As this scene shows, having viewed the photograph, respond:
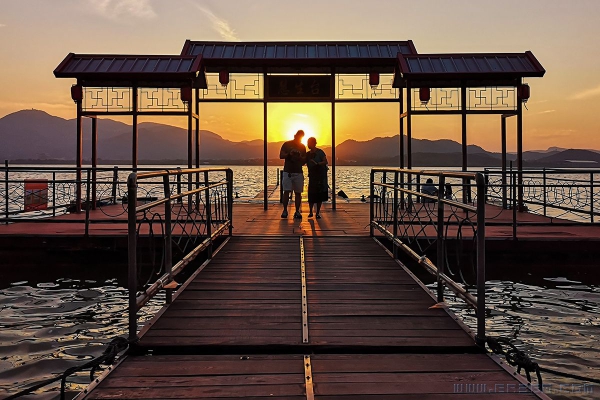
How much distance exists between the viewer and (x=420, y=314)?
4.36m

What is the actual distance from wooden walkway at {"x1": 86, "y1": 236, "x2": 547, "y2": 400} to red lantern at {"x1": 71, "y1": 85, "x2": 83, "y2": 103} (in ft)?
26.1

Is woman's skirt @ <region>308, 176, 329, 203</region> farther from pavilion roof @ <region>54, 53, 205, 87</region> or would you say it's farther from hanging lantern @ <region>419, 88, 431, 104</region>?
pavilion roof @ <region>54, 53, 205, 87</region>

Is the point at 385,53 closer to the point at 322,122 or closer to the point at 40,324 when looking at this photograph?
the point at 322,122

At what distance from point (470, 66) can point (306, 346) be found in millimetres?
10162

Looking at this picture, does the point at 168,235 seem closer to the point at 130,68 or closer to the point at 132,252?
the point at 132,252

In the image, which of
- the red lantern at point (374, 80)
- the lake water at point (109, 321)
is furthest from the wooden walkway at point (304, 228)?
the red lantern at point (374, 80)

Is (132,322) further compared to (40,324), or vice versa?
(40,324)

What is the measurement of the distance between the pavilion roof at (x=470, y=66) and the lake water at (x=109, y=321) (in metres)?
5.64

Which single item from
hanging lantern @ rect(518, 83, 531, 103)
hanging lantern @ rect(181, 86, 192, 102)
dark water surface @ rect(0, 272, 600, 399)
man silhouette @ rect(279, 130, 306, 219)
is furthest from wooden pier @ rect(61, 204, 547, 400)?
hanging lantern @ rect(518, 83, 531, 103)

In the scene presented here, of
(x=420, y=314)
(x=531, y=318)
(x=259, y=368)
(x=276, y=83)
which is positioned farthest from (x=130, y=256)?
(x=276, y=83)

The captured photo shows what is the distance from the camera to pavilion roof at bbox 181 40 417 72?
1204 cm

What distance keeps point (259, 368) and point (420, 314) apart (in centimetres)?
174

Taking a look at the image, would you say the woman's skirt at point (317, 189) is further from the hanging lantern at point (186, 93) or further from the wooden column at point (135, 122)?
the wooden column at point (135, 122)

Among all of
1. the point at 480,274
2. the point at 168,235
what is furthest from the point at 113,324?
the point at 480,274
